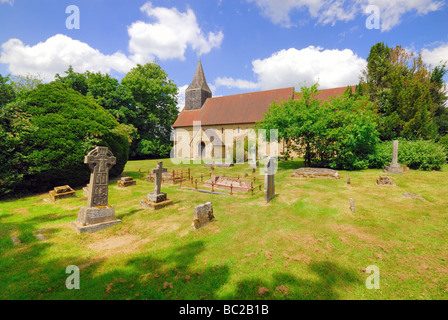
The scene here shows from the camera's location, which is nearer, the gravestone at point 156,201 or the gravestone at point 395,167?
the gravestone at point 156,201

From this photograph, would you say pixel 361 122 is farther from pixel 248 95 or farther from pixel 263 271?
pixel 248 95

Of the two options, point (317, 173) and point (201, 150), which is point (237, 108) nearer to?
point (201, 150)

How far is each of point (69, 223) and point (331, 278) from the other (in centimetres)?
826

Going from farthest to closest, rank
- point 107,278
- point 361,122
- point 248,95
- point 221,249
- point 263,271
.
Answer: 1. point 248,95
2. point 361,122
3. point 221,249
4. point 263,271
5. point 107,278

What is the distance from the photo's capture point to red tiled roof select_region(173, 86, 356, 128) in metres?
30.6

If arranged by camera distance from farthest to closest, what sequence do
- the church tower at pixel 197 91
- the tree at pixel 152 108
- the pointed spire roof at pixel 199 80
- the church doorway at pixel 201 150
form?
the pointed spire roof at pixel 199 80 → the church tower at pixel 197 91 → the church doorway at pixel 201 150 → the tree at pixel 152 108

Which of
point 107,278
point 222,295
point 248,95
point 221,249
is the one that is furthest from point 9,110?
point 248,95

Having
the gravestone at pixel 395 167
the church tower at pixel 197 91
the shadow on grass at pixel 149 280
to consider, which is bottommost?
the shadow on grass at pixel 149 280

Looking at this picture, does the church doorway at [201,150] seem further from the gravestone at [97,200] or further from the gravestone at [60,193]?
the gravestone at [97,200]

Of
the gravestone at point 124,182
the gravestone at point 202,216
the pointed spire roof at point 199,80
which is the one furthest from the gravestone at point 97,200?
the pointed spire roof at point 199,80

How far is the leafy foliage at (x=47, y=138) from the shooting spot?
9812mm

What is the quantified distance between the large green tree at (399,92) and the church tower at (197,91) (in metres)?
25.8

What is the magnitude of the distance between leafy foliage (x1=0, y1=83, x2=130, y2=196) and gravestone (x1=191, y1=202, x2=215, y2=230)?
9.36 meters
